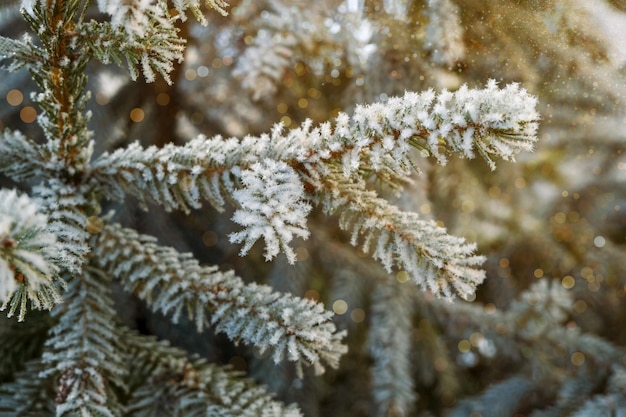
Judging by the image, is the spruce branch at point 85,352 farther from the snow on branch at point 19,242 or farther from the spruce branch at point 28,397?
the snow on branch at point 19,242

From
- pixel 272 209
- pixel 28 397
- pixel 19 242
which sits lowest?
pixel 28 397

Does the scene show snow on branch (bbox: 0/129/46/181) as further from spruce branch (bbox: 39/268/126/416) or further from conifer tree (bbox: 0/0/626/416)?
spruce branch (bbox: 39/268/126/416)

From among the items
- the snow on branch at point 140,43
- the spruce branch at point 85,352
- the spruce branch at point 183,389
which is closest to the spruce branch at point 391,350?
the spruce branch at point 183,389

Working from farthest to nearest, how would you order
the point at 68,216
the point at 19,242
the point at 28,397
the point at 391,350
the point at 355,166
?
the point at 391,350, the point at 28,397, the point at 68,216, the point at 355,166, the point at 19,242

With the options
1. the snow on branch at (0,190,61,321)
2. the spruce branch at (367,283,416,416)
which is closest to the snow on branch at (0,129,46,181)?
the snow on branch at (0,190,61,321)

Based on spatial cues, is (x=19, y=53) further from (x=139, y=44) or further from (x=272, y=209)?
(x=272, y=209)

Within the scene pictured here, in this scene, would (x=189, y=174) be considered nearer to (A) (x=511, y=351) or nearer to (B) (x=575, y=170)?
(A) (x=511, y=351)

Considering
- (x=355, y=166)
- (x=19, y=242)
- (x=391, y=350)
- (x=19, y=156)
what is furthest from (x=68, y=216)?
(x=391, y=350)
